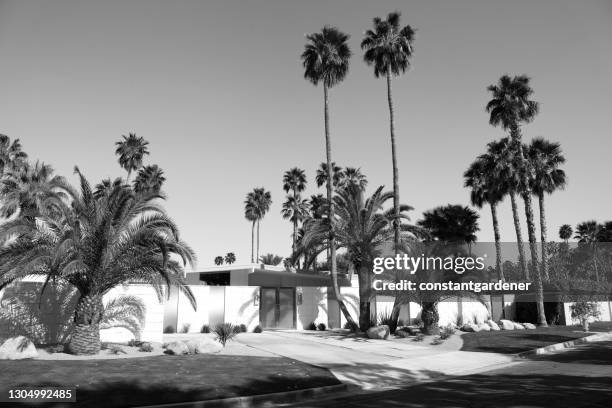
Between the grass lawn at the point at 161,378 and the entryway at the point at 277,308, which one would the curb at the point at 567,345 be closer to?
the grass lawn at the point at 161,378

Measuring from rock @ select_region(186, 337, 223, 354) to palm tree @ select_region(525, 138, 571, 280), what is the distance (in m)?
34.2

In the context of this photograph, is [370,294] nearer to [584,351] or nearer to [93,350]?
[584,351]

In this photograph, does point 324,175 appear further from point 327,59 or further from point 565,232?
point 565,232

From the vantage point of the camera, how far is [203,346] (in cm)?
1634

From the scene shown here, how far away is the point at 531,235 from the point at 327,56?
22204 mm

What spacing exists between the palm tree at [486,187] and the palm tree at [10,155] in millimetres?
39557

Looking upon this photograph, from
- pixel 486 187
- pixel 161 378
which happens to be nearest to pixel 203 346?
pixel 161 378

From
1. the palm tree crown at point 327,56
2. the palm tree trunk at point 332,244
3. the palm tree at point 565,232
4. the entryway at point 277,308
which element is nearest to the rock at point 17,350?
the palm tree trunk at point 332,244

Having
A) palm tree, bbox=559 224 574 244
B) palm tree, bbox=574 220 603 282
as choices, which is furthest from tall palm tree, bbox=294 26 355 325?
palm tree, bbox=559 224 574 244

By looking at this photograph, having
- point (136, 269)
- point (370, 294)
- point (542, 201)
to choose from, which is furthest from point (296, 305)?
point (542, 201)

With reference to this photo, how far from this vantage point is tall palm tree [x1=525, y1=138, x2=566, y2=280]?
4078 cm

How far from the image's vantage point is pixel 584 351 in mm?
20109

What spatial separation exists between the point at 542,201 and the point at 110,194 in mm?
39576

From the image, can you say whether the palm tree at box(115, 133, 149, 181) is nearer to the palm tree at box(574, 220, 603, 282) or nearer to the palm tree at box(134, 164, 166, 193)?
the palm tree at box(134, 164, 166, 193)
